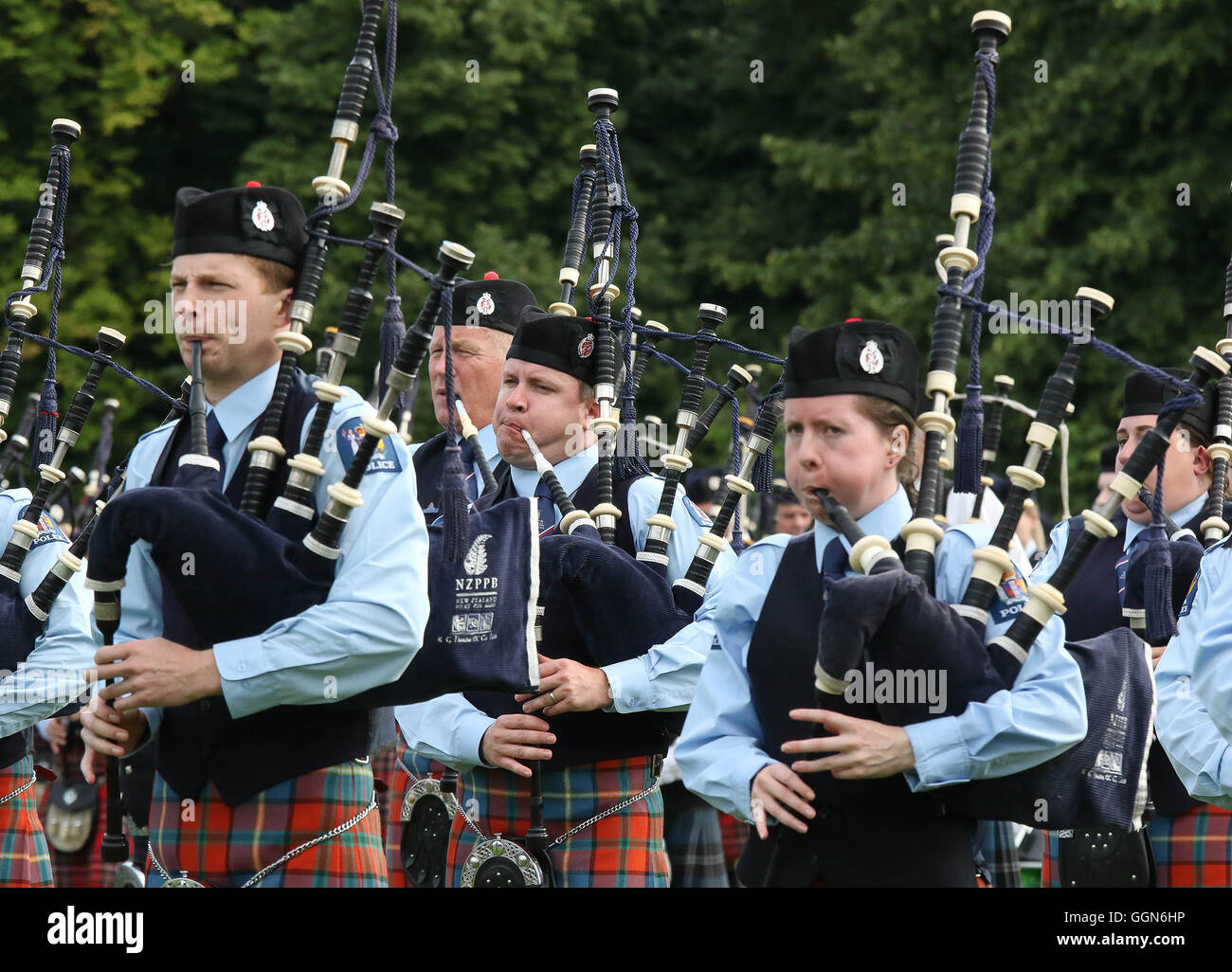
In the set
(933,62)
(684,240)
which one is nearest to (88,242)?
(684,240)

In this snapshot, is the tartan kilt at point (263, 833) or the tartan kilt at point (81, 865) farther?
the tartan kilt at point (81, 865)

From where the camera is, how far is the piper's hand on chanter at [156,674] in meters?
2.83

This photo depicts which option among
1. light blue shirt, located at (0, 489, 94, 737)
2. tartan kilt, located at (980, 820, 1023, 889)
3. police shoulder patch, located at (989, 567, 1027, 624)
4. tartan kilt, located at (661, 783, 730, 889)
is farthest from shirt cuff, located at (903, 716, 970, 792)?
tartan kilt, located at (661, 783, 730, 889)

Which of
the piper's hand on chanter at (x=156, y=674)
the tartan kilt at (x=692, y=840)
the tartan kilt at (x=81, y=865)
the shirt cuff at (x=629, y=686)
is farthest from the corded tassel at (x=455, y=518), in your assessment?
the tartan kilt at (x=81, y=865)

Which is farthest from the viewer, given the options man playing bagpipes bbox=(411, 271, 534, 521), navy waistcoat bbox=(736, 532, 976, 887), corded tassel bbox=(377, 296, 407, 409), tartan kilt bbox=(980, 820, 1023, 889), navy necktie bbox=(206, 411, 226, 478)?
tartan kilt bbox=(980, 820, 1023, 889)

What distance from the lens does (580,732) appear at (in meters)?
3.99

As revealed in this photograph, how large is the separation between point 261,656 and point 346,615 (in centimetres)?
16

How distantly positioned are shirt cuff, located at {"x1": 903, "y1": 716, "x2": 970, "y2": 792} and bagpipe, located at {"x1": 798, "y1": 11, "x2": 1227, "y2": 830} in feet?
0.13

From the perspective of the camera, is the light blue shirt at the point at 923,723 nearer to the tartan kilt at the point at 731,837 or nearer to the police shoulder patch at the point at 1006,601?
the police shoulder patch at the point at 1006,601

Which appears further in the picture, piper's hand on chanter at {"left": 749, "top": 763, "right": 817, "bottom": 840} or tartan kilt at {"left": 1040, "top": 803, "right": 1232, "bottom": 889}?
tartan kilt at {"left": 1040, "top": 803, "right": 1232, "bottom": 889}

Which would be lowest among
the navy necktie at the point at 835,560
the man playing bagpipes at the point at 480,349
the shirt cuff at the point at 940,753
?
the shirt cuff at the point at 940,753

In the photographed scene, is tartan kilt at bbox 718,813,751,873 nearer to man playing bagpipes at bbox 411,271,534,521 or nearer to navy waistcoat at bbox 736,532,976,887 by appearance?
man playing bagpipes at bbox 411,271,534,521

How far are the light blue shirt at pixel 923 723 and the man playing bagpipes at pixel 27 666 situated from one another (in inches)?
72.6

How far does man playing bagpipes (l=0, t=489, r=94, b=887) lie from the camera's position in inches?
162
